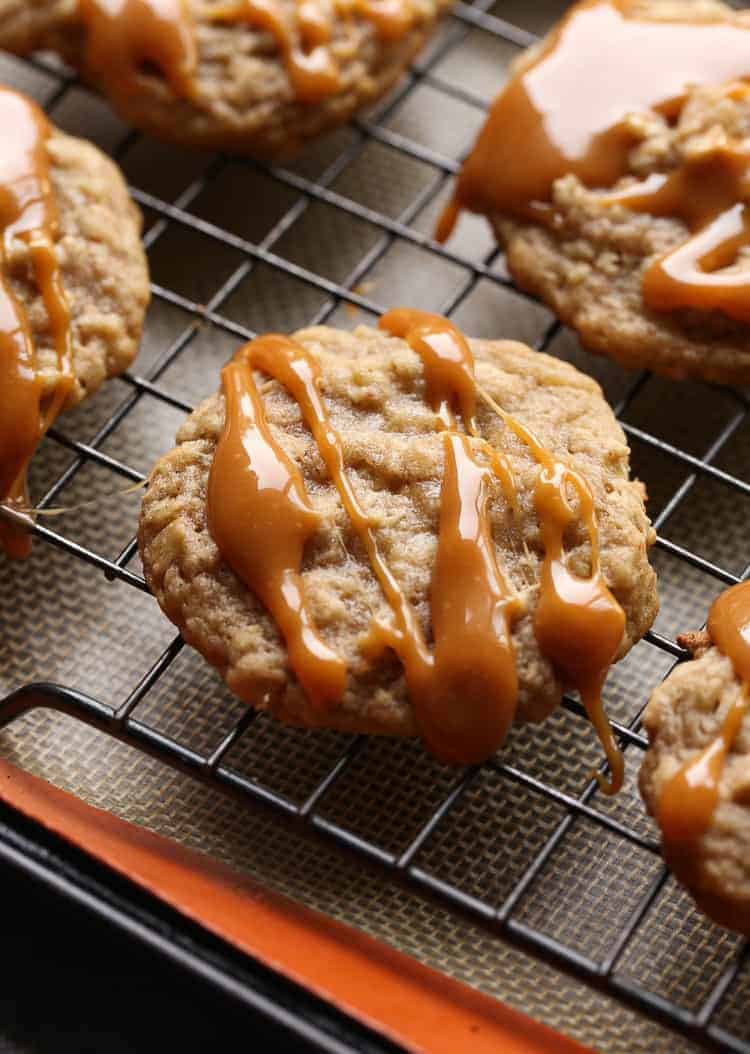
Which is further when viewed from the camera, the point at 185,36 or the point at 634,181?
the point at 185,36

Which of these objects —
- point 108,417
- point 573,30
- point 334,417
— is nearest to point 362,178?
point 573,30

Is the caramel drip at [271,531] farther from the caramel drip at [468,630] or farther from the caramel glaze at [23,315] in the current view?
the caramel glaze at [23,315]

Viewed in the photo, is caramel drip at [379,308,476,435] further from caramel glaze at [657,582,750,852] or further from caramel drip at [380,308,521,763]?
caramel glaze at [657,582,750,852]

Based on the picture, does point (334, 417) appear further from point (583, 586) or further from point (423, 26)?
point (423, 26)

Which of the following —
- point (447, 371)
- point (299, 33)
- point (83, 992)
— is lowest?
point (83, 992)

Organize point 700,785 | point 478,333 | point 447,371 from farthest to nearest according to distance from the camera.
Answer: point 478,333 → point 447,371 → point 700,785

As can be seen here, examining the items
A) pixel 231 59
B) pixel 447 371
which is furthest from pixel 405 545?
pixel 231 59

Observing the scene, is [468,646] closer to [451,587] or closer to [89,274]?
[451,587]
